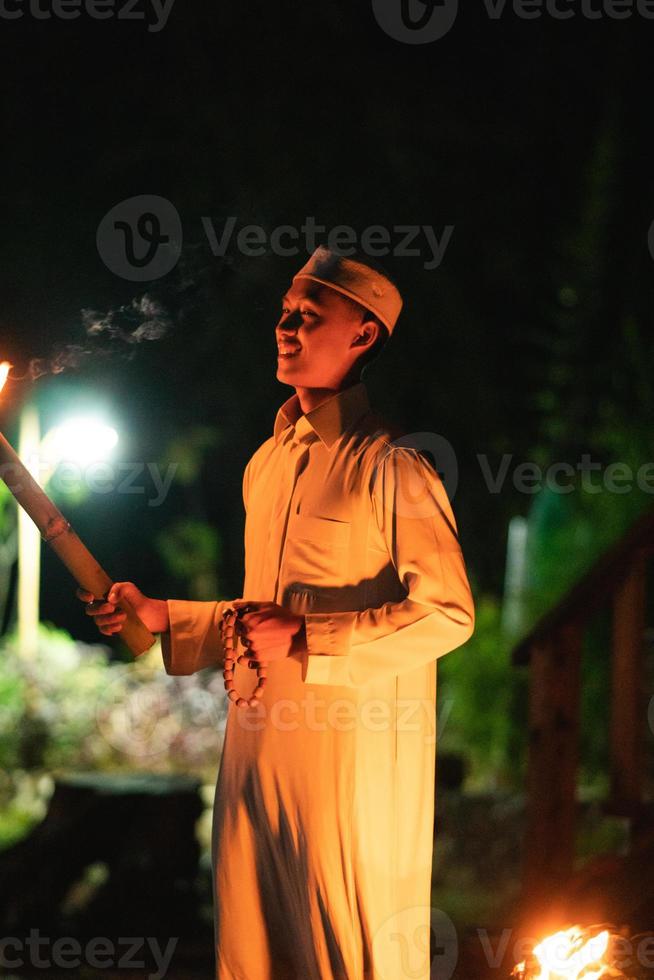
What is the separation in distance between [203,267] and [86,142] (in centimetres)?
644

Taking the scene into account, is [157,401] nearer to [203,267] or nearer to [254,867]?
[203,267]

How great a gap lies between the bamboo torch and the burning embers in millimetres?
1521

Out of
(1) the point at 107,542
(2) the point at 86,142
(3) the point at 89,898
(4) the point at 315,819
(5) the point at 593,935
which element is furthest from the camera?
(1) the point at 107,542

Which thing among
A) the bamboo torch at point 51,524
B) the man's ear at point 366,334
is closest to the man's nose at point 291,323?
the man's ear at point 366,334

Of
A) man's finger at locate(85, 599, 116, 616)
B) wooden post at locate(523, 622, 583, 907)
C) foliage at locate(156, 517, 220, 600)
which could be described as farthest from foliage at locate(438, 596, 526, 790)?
man's finger at locate(85, 599, 116, 616)

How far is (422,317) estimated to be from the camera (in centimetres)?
1205

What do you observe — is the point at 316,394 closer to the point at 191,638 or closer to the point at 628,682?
the point at 191,638

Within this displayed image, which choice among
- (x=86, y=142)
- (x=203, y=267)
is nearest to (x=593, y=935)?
(x=203, y=267)

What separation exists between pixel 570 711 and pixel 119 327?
326 centimetres

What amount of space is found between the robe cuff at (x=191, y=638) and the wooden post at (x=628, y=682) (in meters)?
2.95

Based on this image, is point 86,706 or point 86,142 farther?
point 86,706

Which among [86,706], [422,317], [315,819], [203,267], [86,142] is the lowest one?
[86,706]

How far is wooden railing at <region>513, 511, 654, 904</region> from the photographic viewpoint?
17.7ft

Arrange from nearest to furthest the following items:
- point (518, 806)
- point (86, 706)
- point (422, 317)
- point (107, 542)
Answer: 1. point (518, 806)
2. point (86, 706)
3. point (422, 317)
4. point (107, 542)
